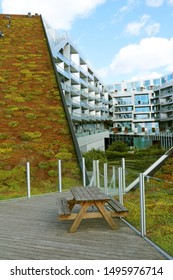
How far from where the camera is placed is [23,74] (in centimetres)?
2747

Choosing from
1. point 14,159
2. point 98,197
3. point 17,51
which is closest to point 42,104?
point 14,159

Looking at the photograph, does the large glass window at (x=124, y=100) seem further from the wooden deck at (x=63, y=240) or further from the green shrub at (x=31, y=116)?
the wooden deck at (x=63, y=240)

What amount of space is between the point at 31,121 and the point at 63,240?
1577cm

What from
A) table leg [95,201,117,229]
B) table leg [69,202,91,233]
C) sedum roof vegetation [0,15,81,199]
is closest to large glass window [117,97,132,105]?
sedum roof vegetation [0,15,81,199]

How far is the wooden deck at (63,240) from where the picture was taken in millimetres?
5441

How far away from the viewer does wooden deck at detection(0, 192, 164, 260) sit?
544 centimetres

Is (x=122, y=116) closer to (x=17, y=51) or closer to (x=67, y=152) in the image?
(x=17, y=51)

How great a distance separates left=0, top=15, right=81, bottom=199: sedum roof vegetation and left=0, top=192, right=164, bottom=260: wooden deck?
573 centimetres

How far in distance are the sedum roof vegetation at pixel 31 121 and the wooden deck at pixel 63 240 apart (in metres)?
5.73

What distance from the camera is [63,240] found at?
6324 millimetres

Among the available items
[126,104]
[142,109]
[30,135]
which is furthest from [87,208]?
[126,104]

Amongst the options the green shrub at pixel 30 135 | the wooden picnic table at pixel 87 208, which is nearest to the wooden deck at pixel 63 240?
the wooden picnic table at pixel 87 208

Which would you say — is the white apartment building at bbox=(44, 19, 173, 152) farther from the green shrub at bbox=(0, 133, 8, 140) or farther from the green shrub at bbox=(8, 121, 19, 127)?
the green shrub at bbox=(0, 133, 8, 140)

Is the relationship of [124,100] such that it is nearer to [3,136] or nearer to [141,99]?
[141,99]
